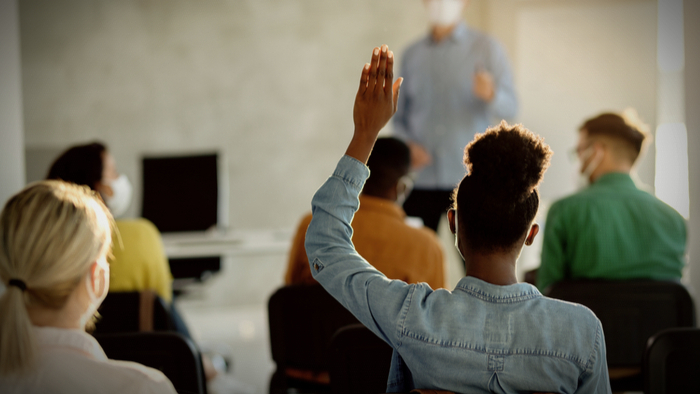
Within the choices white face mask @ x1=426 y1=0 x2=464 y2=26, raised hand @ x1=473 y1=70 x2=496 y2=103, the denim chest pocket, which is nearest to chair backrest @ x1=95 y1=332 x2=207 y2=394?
the denim chest pocket

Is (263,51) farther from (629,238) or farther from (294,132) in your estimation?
(629,238)

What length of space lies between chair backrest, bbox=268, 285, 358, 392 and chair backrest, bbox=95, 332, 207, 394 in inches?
14.1

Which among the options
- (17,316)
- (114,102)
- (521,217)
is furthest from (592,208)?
(114,102)

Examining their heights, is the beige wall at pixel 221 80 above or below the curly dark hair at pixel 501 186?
above

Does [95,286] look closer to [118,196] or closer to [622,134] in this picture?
[118,196]

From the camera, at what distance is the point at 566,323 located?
73 centimetres

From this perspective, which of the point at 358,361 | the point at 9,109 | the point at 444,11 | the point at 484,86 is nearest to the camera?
the point at 358,361

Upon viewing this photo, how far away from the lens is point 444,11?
144 inches

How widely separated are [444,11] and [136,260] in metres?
2.69

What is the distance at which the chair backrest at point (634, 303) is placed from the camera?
4.70 ft

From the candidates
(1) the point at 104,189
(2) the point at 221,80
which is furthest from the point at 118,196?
(2) the point at 221,80

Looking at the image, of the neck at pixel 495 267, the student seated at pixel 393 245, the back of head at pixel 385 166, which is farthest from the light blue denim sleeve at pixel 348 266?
the back of head at pixel 385 166

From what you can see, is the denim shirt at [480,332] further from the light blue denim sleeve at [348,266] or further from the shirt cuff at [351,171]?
the shirt cuff at [351,171]

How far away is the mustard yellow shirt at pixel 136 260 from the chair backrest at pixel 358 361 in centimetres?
93
